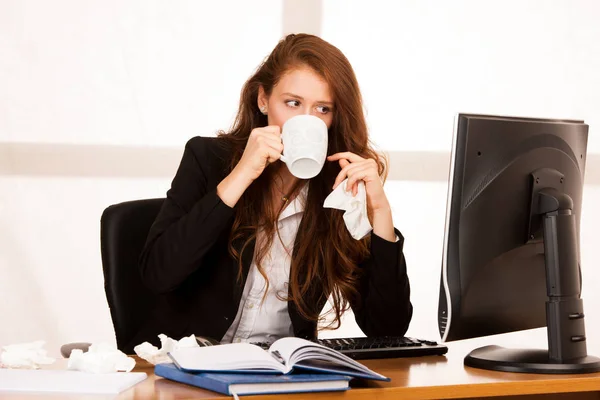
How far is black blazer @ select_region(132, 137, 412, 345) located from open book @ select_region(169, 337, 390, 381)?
1.86 feet

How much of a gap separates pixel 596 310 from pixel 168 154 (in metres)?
2.05

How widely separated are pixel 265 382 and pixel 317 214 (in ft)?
3.17

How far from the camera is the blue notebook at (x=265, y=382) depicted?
1074 millimetres

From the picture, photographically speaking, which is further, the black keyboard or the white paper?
the black keyboard

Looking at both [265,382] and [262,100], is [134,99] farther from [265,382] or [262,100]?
[265,382]

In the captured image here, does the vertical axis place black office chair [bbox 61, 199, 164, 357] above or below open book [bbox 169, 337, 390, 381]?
above

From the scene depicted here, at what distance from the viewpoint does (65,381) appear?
1.17 meters

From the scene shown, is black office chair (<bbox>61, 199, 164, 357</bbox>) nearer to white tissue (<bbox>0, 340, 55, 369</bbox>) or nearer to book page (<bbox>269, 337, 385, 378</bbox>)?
white tissue (<bbox>0, 340, 55, 369</bbox>)

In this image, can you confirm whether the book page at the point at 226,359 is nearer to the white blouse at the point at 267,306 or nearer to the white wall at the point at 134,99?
the white blouse at the point at 267,306

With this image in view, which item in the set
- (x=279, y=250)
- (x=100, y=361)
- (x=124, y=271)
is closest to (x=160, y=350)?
(x=100, y=361)

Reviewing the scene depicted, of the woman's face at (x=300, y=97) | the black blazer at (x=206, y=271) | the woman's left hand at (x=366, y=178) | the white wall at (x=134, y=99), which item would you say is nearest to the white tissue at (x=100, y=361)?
the black blazer at (x=206, y=271)

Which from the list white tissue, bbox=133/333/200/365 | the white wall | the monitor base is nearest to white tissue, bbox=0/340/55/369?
white tissue, bbox=133/333/200/365

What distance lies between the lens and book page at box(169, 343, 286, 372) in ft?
3.68

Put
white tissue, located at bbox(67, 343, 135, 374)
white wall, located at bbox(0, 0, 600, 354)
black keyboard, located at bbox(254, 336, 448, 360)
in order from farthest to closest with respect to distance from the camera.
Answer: white wall, located at bbox(0, 0, 600, 354) → black keyboard, located at bbox(254, 336, 448, 360) → white tissue, located at bbox(67, 343, 135, 374)
